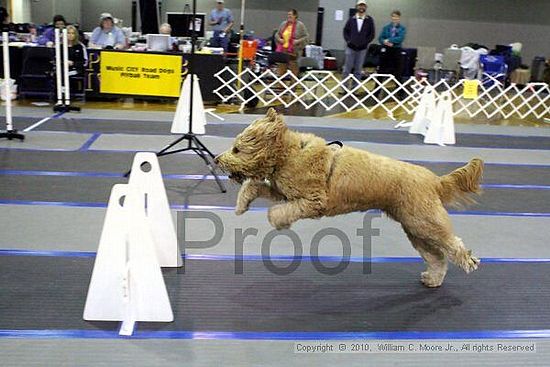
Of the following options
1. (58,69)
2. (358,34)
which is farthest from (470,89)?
(58,69)

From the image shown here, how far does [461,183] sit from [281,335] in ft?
4.87

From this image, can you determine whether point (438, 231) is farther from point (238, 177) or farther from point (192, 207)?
point (192, 207)

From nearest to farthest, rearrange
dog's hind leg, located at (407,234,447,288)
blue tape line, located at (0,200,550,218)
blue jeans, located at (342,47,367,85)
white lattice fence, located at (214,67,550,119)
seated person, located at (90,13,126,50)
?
1. dog's hind leg, located at (407,234,447,288)
2. blue tape line, located at (0,200,550,218)
3. seated person, located at (90,13,126,50)
4. white lattice fence, located at (214,67,550,119)
5. blue jeans, located at (342,47,367,85)

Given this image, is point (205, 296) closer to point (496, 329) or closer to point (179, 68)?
point (496, 329)

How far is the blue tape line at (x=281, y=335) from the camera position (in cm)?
300

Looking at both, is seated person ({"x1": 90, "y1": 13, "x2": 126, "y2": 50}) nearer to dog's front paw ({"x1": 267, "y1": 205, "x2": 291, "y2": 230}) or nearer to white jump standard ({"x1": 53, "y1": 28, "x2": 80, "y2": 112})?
white jump standard ({"x1": 53, "y1": 28, "x2": 80, "y2": 112})

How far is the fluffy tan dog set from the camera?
125 inches

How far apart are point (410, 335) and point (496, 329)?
568mm

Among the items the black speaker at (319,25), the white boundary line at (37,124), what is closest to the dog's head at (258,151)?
the white boundary line at (37,124)

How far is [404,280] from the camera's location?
399cm

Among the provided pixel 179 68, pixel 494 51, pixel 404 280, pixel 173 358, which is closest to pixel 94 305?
pixel 173 358

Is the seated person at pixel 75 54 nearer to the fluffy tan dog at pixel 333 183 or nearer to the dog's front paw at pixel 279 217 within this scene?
the fluffy tan dog at pixel 333 183

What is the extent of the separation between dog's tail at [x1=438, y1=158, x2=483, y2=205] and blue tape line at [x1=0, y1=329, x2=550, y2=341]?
0.84m

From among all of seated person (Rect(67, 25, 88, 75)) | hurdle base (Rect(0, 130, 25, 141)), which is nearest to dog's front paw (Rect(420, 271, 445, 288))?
hurdle base (Rect(0, 130, 25, 141))
